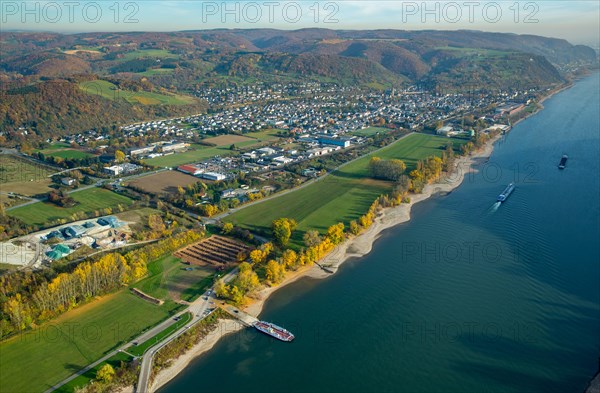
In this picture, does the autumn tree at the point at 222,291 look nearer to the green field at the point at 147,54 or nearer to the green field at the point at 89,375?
the green field at the point at 89,375

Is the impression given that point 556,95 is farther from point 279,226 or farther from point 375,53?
point 279,226

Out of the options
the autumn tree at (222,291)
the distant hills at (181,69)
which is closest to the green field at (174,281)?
the autumn tree at (222,291)

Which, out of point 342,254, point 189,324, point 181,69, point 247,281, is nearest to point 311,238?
point 342,254

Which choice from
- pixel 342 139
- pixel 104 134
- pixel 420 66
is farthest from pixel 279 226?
pixel 420 66

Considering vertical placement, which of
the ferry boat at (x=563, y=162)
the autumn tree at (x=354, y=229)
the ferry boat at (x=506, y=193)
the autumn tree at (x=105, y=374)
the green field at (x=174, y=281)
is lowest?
the autumn tree at (x=105, y=374)

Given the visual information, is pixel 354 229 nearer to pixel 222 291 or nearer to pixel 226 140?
pixel 222 291

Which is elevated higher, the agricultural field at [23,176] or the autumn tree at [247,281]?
the agricultural field at [23,176]

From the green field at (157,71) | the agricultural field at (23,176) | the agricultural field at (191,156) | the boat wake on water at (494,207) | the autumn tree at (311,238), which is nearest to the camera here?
the autumn tree at (311,238)
